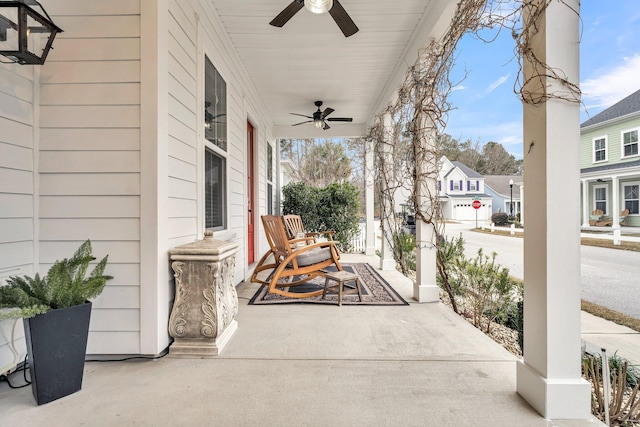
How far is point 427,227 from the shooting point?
3189 millimetres

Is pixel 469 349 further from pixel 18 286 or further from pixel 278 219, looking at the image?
pixel 18 286

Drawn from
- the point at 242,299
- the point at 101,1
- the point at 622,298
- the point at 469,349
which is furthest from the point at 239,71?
the point at 622,298

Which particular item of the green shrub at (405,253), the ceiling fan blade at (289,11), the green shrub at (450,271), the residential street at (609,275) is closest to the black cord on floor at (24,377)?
the ceiling fan blade at (289,11)

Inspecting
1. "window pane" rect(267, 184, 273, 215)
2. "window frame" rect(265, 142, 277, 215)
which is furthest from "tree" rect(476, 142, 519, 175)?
"window pane" rect(267, 184, 273, 215)

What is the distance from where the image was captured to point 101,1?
190 centimetres

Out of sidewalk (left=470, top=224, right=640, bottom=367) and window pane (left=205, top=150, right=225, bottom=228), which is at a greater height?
window pane (left=205, top=150, right=225, bottom=228)

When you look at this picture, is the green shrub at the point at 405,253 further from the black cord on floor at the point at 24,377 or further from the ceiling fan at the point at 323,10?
the black cord on floor at the point at 24,377

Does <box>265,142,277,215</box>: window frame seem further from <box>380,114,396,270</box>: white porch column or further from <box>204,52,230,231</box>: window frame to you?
<box>204,52,230,231</box>: window frame

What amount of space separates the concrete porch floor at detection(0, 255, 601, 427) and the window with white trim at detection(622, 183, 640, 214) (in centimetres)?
685

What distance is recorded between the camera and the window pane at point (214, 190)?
2.86 m

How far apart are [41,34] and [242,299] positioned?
8.76 feet

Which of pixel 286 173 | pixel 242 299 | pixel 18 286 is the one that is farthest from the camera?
pixel 286 173

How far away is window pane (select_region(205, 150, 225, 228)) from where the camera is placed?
9.38 ft

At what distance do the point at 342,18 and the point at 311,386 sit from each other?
2.59m
